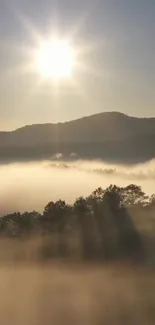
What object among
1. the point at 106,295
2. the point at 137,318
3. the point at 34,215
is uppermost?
the point at 34,215

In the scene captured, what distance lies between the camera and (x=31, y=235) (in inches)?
2320

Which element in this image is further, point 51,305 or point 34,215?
point 34,215

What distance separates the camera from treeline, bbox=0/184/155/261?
166 ft

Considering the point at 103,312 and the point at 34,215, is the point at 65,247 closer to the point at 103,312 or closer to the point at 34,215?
the point at 34,215

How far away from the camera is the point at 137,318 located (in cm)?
2878

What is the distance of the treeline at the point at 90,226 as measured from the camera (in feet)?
166

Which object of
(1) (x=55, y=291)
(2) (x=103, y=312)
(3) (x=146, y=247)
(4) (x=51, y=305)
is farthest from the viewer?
(3) (x=146, y=247)

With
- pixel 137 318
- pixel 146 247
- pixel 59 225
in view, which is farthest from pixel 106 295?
pixel 59 225

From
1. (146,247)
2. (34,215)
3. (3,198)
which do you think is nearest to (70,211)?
(34,215)

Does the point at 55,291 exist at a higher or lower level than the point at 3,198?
lower

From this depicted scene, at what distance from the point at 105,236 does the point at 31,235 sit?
1108 centimetres

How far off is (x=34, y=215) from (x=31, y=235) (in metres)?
6.09

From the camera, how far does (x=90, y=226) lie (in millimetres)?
55156

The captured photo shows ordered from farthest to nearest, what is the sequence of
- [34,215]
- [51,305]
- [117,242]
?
[34,215] < [117,242] < [51,305]
